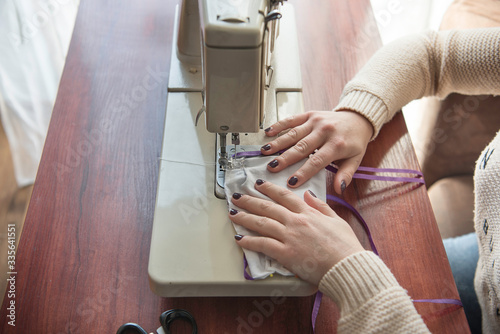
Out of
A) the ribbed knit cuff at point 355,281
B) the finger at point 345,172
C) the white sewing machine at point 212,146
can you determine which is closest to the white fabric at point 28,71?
the white sewing machine at point 212,146

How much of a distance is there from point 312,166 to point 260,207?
16 cm

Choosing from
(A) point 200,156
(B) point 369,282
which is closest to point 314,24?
(A) point 200,156

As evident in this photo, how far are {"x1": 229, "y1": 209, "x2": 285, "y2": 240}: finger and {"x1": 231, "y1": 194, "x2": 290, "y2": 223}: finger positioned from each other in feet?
0.05

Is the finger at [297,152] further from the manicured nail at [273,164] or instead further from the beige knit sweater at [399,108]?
the beige knit sweater at [399,108]

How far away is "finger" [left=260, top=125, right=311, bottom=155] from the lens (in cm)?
98

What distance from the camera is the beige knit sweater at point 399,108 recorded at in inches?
30.4

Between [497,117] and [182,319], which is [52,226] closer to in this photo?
[182,319]

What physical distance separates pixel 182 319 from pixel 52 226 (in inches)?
14.3

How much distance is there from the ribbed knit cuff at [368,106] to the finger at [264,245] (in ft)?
1.41

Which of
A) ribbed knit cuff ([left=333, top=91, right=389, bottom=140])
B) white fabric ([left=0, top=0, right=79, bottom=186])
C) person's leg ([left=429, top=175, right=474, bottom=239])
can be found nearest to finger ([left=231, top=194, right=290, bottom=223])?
ribbed knit cuff ([left=333, top=91, right=389, bottom=140])

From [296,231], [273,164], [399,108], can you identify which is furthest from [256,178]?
[399,108]

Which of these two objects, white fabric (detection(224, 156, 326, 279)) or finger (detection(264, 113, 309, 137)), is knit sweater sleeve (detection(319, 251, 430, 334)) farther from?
finger (detection(264, 113, 309, 137))

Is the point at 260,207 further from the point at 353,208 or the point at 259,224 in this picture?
the point at 353,208

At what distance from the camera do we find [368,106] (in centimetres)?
109
